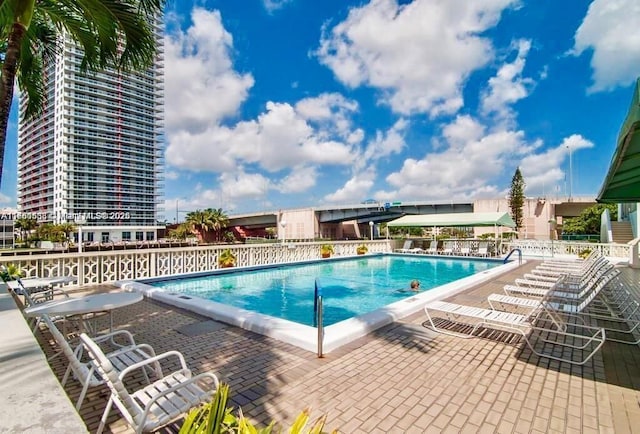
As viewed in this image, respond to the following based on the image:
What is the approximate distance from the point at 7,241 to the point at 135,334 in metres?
72.5

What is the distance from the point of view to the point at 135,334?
5055 millimetres

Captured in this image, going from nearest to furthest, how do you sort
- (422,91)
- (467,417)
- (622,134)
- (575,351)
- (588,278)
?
(622,134) → (467,417) → (575,351) → (588,278) → (422,91)

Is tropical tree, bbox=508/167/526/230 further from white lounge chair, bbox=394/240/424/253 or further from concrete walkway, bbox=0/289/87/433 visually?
concrete walkway, bbox=0/289/87/433

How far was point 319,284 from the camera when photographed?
483 inches

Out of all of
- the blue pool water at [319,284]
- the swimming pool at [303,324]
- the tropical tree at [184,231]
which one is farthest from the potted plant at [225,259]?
the tropical tree at [184,231]

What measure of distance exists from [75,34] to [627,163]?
7.68 m

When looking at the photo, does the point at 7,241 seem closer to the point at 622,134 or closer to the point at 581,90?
the point at 622,134

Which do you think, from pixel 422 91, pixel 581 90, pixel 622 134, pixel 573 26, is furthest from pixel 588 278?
pixel 581 90

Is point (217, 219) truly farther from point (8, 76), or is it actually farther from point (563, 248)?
point (8, 76)

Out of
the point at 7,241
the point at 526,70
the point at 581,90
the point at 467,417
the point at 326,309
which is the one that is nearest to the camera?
the point at 467,417

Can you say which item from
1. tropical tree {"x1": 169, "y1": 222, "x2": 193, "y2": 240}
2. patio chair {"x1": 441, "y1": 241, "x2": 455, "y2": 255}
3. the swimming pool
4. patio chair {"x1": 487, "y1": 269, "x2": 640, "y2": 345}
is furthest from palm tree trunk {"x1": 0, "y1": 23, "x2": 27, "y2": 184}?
tropical tree {"x1": 169, "y1": 222, "x2": 193, "y2": 240}

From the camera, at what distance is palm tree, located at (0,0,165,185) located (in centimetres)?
360

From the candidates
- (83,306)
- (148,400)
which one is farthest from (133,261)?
(148,400)

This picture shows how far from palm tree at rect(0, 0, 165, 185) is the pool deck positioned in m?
3.46
